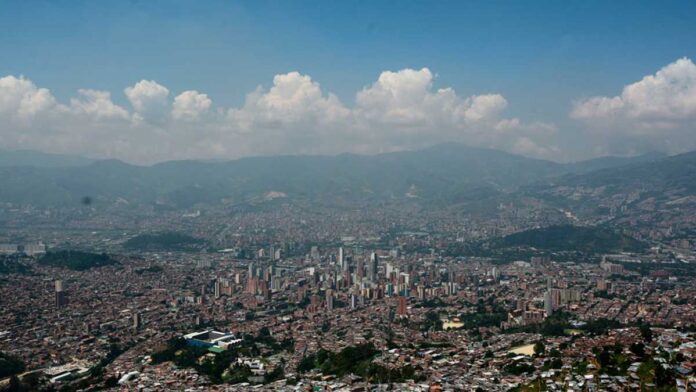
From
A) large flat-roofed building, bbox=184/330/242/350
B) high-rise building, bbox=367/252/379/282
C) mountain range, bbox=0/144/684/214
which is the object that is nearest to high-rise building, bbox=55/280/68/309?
large flat-roofed building, bbox=184/330/242/350

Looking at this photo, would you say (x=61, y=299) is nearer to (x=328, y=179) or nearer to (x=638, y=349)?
(x=638, y=349)

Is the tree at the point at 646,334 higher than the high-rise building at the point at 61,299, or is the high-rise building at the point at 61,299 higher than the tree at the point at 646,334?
the tree at the point at 646,334

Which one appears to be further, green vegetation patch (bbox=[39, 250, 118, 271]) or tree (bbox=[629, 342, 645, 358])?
green vegetation patch (bbox=[39, 250, 118, 271])

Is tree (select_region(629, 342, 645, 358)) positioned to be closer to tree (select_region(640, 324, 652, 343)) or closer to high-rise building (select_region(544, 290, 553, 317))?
tree (select_region(640, 324, 652, 343))

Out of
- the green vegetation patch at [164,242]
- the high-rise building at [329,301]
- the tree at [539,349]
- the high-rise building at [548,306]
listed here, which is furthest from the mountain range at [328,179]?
the tree at [539,349]

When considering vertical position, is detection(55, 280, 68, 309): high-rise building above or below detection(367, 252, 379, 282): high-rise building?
above

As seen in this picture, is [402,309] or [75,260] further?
[75,260]

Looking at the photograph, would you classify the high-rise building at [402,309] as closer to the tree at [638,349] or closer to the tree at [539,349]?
the tree at [539,349]

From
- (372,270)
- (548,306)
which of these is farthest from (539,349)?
(372,270)
